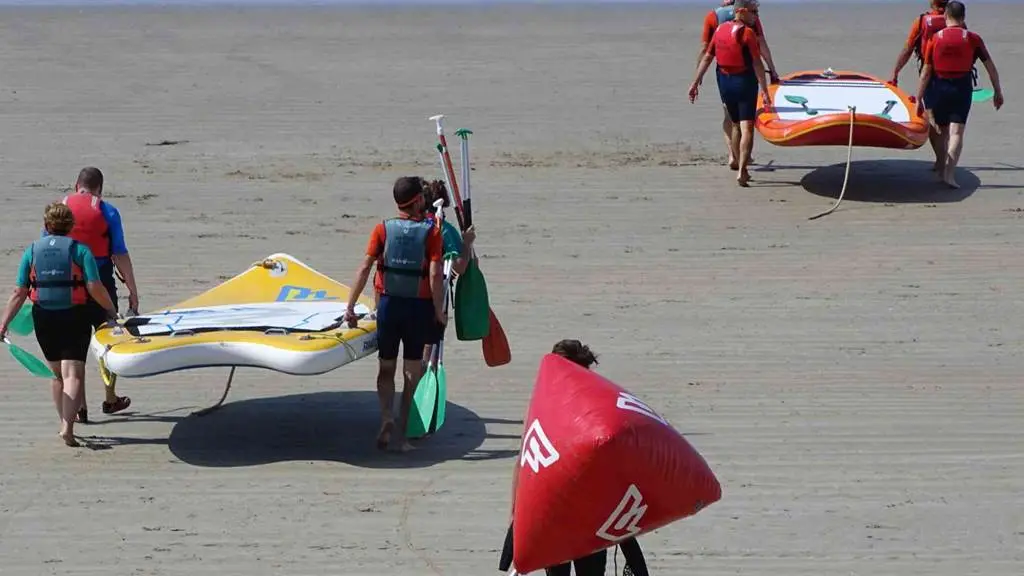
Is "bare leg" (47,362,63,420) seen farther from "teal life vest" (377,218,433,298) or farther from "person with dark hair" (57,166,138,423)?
"teal life vest" (377,218,433,298)

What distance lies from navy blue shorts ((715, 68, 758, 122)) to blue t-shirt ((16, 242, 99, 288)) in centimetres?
748

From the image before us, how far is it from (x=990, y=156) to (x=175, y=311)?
32.7 ft

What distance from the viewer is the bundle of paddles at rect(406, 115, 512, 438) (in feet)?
26.9

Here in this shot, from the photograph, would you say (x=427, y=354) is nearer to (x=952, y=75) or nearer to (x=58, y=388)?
(x=58, y=388)

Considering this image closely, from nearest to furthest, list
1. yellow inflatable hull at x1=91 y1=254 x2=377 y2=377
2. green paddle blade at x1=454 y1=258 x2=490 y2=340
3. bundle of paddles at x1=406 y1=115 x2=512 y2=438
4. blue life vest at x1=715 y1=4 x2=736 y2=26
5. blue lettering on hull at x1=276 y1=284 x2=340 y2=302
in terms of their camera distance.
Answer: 1. yellow inflatable hull at x1=91 y1=254 x2=377 y2=377
2. bundle of paddles at x1=406 y1=115 x2=512 y2=438
3. green paddle blade at x1=454 y1=258 x2=490 y2=340
4. blue lettering on hull at x1=276 y1=284 x2=340 y2=302
5. blue life vest at x1=715 y1=4 x2=736 y2=26

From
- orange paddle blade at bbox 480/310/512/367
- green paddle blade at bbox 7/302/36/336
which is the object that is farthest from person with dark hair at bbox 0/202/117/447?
orange paddle blade at bbox 480/310/512/367

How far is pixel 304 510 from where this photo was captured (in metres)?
7.29

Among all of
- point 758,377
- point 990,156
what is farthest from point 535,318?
point 990,156

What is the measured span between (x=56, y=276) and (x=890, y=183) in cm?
910

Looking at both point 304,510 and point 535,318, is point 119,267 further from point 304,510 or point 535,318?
point 535,318

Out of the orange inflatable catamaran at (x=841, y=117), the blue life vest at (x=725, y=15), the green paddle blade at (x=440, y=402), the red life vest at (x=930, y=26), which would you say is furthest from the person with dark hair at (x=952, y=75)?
the green paddle blade at (x=440, y=402)

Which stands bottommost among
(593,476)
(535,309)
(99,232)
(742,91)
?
(535,309)

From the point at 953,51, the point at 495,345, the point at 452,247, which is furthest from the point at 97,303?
the point at 953,51

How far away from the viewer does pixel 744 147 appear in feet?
46.5
